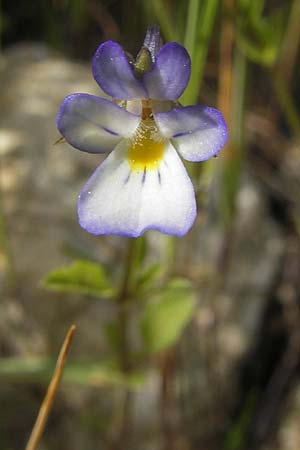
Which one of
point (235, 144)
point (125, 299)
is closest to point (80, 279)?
point (125, 299)

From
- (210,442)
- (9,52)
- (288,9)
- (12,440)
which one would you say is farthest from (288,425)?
(9,52)

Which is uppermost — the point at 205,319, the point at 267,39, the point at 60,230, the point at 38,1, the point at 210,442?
the point at 267,39

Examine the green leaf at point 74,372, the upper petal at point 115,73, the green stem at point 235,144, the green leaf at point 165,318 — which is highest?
the upper petal at point 115,73

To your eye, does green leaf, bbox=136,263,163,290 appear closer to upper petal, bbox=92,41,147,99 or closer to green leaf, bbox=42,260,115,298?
green leaf, bbox=42,260,115,298

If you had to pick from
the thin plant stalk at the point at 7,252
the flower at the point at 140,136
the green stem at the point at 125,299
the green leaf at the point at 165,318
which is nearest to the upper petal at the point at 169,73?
the flower at the point at 140,136

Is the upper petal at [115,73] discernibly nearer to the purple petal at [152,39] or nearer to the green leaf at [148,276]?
the purple petal at [152,39]

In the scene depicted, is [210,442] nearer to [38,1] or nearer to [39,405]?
[39,405]
